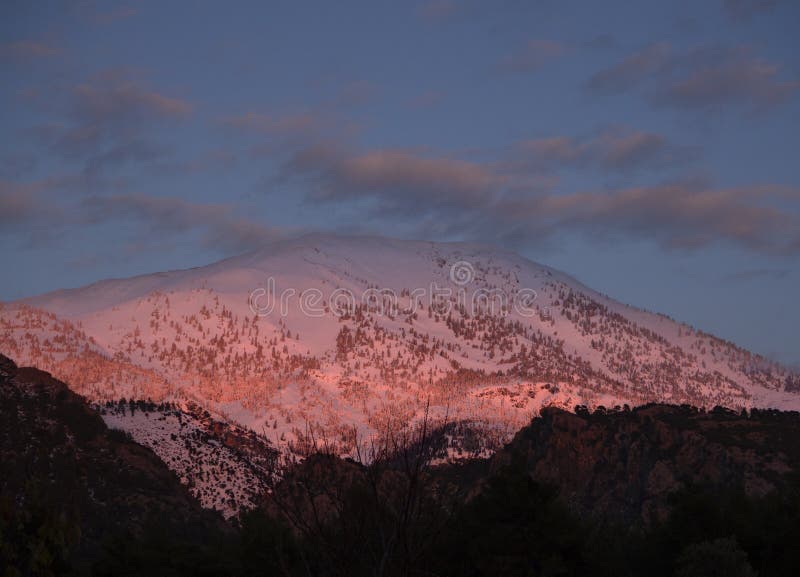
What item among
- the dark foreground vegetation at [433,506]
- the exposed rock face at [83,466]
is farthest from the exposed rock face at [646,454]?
the exposed rock face at [83,466]

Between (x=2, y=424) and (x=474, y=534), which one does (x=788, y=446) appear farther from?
(x=2, y=424)

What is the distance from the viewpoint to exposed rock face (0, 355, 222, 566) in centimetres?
7456

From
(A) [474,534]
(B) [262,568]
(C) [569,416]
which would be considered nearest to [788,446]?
(C) [569,416]

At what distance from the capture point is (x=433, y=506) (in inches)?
938

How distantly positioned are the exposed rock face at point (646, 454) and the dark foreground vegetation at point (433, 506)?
201 millimetres

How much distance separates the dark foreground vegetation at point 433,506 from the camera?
25.3m

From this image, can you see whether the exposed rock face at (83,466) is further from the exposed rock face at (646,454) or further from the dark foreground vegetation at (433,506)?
the exposed rock face at (646,454)

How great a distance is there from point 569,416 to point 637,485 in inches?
574

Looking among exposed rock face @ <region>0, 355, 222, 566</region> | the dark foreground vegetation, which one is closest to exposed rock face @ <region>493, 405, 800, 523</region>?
the dark foreground vegetation

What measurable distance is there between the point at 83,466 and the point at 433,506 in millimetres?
66740

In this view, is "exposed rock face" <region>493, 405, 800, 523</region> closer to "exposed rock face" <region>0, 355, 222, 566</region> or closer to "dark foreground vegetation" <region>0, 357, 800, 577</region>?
"dark foreground vegetation" <region>0, 357, 800, 577</region>

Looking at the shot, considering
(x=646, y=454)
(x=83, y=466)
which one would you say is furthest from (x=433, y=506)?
(x=646, y=454)

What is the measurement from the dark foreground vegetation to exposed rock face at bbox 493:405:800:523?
20 centimetres

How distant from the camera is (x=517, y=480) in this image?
56.6 m
